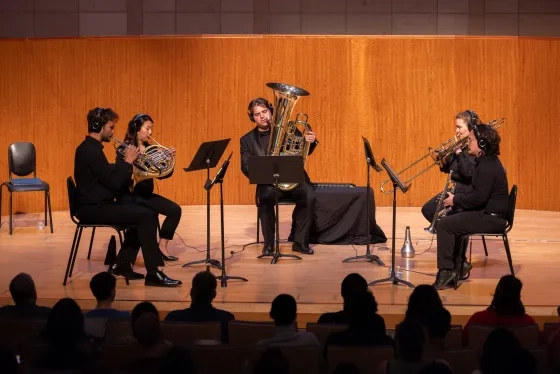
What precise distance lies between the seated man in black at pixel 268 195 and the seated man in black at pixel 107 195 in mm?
1425

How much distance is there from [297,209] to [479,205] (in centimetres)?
204

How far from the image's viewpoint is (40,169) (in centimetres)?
1084

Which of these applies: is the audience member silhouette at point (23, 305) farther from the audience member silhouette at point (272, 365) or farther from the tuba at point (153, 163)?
the tuba at point (153, 163)

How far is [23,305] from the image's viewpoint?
4.95m

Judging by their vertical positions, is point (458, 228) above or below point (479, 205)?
below

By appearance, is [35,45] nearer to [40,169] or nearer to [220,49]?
[40,169]

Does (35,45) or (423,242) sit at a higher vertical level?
(35,45)

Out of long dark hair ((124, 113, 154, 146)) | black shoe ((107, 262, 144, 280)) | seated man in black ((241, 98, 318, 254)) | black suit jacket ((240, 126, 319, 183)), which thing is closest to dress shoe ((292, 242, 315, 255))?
seated man in black ((241, 98, 318, 254))

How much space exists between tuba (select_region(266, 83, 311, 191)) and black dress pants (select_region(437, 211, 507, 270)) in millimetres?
1572

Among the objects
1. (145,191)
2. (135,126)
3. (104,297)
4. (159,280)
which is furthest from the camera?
(145,191)

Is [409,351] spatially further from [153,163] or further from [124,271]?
[153,163]

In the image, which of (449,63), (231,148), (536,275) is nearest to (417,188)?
(449,63)

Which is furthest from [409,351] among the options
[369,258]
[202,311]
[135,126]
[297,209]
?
[297,209]

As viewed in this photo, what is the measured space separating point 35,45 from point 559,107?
244 inches
